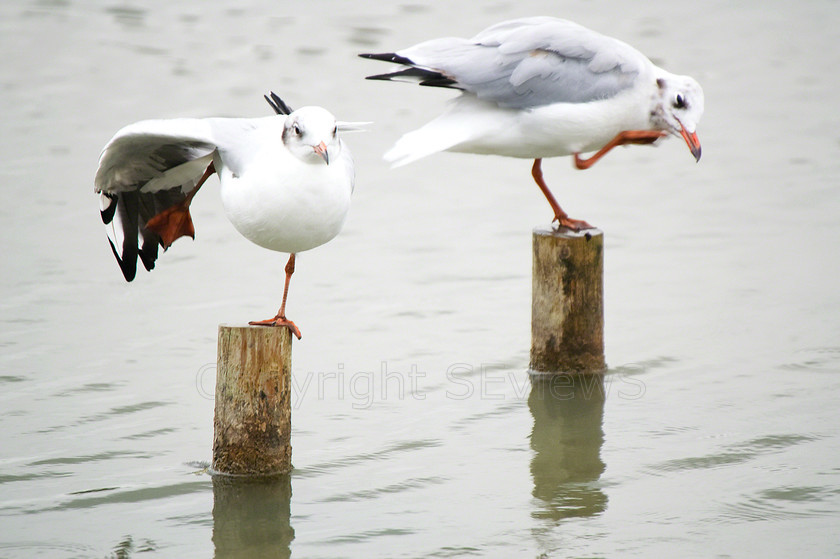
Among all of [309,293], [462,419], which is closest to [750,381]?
[462,419]

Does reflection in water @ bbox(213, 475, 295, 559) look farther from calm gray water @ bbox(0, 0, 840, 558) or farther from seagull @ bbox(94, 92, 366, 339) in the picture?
seagull @ bbox(94, 92, 366, 339)

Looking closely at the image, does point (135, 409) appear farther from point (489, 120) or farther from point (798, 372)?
point (798, 372)

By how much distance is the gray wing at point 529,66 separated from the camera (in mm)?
5883

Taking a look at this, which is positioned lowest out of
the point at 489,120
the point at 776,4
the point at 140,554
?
the point at 140,554

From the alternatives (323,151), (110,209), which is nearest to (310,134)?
(323,151)

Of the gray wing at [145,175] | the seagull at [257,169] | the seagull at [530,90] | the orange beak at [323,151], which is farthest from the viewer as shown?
the seagull at [530,90]

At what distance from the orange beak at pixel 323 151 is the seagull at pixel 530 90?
3.88 feet

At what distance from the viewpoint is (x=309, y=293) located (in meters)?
7.62

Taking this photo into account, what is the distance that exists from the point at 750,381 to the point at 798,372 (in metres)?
0.27

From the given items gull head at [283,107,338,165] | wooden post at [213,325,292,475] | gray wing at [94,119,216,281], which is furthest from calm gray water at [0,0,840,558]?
gull head at [283,107,338,165]

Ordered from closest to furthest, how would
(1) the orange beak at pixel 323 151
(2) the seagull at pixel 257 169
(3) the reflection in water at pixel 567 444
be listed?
1. (1) the orange beak at pixel 323 151
2. (2) the seagull at pixel 257 169
3. (3) the reflection in water at pixel 567 444

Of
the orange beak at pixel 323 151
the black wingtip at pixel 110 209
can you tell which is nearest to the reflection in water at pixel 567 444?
the orange beak at pixel 323 151

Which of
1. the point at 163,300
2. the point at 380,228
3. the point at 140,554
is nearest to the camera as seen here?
the point at 140,554

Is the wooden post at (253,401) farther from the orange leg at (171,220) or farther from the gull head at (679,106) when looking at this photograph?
the gull head at (679,106)
